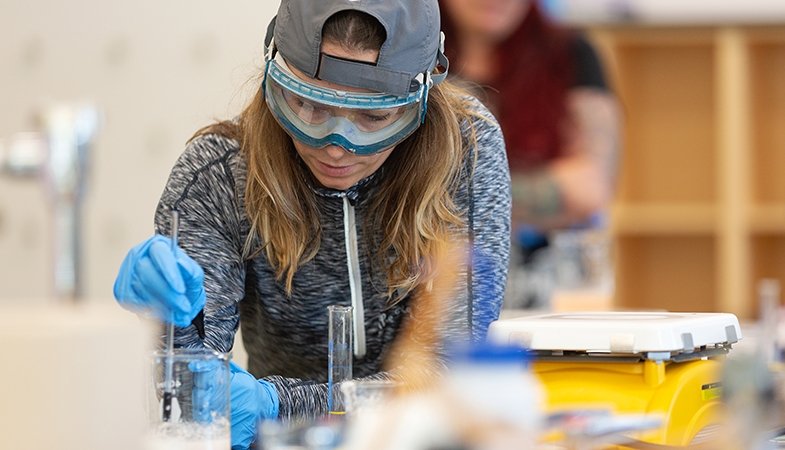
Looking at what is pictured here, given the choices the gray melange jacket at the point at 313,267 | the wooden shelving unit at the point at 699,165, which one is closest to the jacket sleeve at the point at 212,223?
the gray melange jacket at the point at 313,267

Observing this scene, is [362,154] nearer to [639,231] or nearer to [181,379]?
[181,379]

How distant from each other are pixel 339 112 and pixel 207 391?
48 centimetres

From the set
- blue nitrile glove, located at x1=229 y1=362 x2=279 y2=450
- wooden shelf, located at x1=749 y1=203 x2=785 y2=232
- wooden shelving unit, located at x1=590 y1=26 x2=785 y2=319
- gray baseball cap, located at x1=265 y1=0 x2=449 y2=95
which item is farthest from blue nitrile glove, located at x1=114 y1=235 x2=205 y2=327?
wooden shelf, located at x1=749 y1=203 x2=785 y2=232

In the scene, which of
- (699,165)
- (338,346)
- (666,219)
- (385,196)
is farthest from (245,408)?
(699,165)

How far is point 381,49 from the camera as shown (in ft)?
4.74

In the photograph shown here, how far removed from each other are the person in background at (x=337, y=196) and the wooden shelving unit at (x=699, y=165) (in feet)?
8.13

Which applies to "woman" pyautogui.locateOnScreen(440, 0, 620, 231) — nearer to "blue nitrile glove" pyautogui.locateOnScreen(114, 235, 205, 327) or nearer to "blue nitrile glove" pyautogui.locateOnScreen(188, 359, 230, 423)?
"blue nitrile glove" pyautogui.locateOnScreen(114, 235, 205, 327)

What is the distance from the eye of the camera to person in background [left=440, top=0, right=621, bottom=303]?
2975 mm

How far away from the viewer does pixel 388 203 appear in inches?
66.7

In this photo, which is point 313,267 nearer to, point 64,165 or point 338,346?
point 338,346

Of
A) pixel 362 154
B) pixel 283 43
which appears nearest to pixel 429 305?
pixel 362 154

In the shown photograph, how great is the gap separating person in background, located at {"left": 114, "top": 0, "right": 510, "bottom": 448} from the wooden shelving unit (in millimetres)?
2477

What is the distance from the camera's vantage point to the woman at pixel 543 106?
9.77 ft

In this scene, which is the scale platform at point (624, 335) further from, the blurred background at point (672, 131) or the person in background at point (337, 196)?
the blurred background at point (672, 131)
